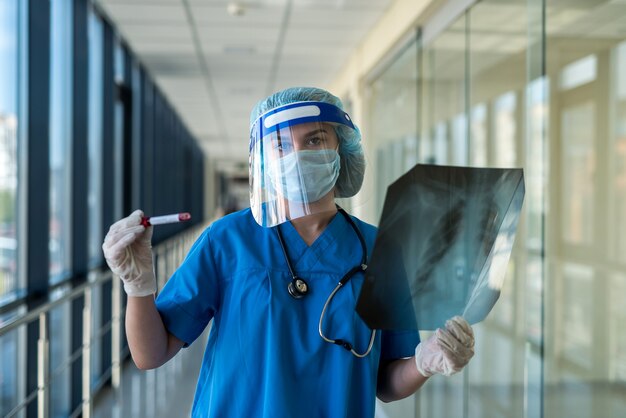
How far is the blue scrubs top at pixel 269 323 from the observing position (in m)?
0.87

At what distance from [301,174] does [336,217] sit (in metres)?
0.14

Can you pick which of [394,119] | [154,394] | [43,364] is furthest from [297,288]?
[394,119]

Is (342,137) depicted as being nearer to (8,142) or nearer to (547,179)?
(547,179)

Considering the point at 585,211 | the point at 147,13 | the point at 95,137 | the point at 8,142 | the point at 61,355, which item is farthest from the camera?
the point at 95,137

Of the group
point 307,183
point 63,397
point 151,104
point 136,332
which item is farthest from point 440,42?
point 151,104

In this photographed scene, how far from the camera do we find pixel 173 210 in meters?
7.52

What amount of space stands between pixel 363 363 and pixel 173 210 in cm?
691

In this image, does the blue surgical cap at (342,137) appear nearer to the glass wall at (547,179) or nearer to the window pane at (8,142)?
the glass wall at (547,179)

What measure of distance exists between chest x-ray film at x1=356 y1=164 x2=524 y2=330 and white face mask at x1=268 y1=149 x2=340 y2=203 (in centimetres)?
16

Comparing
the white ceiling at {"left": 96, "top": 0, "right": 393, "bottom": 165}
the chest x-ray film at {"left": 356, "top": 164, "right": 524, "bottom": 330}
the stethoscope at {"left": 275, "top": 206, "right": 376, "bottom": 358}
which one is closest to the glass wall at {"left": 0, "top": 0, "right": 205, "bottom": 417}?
the white ceiling at {"left": 96, "top": 0, "right": 393, "bottom": 165}

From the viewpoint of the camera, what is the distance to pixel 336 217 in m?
1.00

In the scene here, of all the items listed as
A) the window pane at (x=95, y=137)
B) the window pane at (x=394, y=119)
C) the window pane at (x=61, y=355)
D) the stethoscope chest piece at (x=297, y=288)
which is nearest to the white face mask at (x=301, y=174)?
the stethoscope chest piece at (x=297, y=288)

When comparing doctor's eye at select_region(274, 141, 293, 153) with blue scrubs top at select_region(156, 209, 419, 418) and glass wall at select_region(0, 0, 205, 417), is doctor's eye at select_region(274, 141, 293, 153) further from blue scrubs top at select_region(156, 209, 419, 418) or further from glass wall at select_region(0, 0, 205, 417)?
glass wall at select_region(0, 0, 205, 417)

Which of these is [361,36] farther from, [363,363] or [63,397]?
[363,363]
